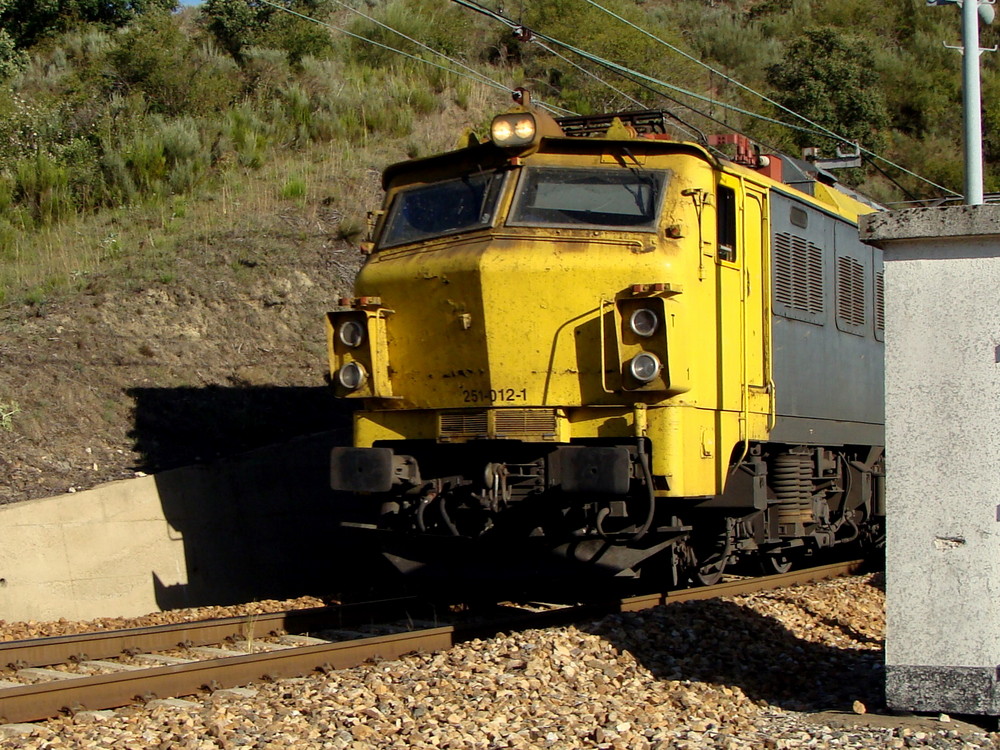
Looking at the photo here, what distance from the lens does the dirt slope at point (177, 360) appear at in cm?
1216

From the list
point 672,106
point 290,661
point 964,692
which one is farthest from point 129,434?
point 672,106

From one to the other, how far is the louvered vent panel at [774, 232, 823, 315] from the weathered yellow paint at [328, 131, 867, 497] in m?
0.45

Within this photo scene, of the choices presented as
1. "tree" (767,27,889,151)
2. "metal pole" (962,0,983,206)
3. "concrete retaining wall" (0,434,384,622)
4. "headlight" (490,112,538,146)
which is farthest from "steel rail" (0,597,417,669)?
"tree" (767,27,889,151)

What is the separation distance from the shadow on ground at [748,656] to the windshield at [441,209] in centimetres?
302

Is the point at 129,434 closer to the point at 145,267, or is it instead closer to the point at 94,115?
the point at 145,267

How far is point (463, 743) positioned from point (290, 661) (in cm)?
191

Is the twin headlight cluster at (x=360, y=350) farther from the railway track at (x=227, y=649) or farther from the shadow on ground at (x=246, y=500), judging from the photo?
the shadow on ground at (x=246, y=500)

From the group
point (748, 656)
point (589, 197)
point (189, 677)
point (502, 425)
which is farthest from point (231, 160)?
point (748, 656)

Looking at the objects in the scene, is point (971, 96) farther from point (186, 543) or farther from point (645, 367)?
point (186, 543)

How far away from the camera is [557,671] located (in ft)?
22.9

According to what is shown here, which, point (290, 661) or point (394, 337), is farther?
point (394, 337)

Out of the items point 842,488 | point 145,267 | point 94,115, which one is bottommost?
point 842,488

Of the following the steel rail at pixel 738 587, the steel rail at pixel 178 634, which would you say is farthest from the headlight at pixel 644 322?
the steel rail at pixel 178 634

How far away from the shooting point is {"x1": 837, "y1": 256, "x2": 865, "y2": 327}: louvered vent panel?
1060 centimetres
